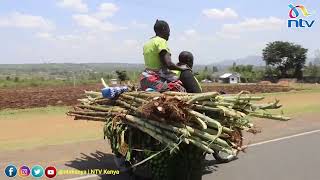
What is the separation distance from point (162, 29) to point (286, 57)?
8396cm

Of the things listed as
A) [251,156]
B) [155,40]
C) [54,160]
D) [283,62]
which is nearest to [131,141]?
[155,40]

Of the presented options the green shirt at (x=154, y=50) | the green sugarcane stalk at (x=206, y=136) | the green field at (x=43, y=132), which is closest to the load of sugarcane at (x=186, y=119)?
the green sugarcane stalk at (x=206, y=136)

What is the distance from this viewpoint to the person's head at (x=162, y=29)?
757cm

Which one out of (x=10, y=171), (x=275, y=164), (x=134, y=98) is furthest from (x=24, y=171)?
(x=275, y=164)

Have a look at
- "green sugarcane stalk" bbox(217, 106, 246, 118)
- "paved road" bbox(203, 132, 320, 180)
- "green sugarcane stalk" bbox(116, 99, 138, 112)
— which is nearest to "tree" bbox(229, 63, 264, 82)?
"paved road" bbox(203, 132, 320, 180)

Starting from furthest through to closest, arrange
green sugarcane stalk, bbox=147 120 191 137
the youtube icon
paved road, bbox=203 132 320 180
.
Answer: paved road, bbox=203 132 320 180 < the youtube icon < green sugarcane stalk, bbox=147 120 191 137

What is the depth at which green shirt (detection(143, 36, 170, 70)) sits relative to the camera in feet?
24.3

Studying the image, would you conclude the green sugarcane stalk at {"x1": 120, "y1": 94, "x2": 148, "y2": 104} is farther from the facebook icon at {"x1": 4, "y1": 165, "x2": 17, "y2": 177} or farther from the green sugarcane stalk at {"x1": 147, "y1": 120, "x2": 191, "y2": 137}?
the facebook icon at {"x1": 4, "y1": 165, "x2": 17, "y2": 177}

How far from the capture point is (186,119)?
20.5 feet

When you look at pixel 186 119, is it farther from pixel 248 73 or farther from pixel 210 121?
pixel 248 73

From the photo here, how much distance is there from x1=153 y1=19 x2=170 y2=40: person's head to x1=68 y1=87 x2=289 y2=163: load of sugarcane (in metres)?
1.01

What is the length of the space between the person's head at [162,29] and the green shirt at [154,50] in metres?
0.11

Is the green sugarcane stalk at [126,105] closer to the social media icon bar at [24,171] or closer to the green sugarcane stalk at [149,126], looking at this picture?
the green sugarcane stalk at [149,126]

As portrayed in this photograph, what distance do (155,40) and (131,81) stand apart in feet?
4.25
